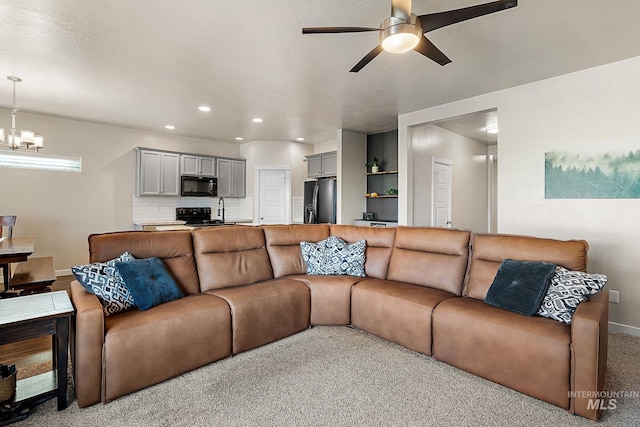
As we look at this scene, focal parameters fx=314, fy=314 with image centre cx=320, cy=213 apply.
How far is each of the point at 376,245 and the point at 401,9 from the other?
231cm

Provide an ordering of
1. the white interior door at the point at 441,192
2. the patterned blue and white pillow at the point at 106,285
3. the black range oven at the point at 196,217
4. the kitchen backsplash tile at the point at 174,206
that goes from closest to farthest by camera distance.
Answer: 1. the patterned blue and white pillow at the point at 106,285
2. the white interior door at the point at 441,192
3. the kitchen backsplash tile at the point at 174,206
4. the black range oven at the point at 196,217

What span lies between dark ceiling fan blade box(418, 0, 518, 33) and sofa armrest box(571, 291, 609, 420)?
177 centimetres

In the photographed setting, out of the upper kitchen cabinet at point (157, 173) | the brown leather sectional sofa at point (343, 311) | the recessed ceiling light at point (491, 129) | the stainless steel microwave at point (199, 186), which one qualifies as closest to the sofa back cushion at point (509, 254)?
the brown leather sectional sofa at point (343, 311)

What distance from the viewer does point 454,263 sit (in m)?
2.88

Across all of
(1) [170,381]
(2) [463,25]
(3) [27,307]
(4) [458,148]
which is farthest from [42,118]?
(4) [458,148]

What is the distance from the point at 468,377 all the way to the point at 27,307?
113 inches

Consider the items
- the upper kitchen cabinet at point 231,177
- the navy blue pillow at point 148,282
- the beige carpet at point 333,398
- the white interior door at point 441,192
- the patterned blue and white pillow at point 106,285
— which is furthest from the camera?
the upper kitchen cabinet at point 231,177

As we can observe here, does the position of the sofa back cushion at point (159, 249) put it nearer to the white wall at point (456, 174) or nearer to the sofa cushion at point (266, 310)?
the sofa cushion at point (266, 310)

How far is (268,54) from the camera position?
2988 mm

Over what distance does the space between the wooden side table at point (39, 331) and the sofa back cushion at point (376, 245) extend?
2.58 metres

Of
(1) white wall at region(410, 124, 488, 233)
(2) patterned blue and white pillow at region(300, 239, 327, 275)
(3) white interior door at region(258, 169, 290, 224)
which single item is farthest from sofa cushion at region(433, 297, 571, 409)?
(3) white interior door at region(258, 169, 290, 224)

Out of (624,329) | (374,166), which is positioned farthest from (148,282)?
(374,166)

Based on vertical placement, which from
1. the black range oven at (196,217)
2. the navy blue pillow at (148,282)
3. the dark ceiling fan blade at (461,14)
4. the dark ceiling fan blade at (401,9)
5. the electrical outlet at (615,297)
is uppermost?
the dark ceiling fan blade at (401,9)

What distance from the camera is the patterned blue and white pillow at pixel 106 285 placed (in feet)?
6.95
